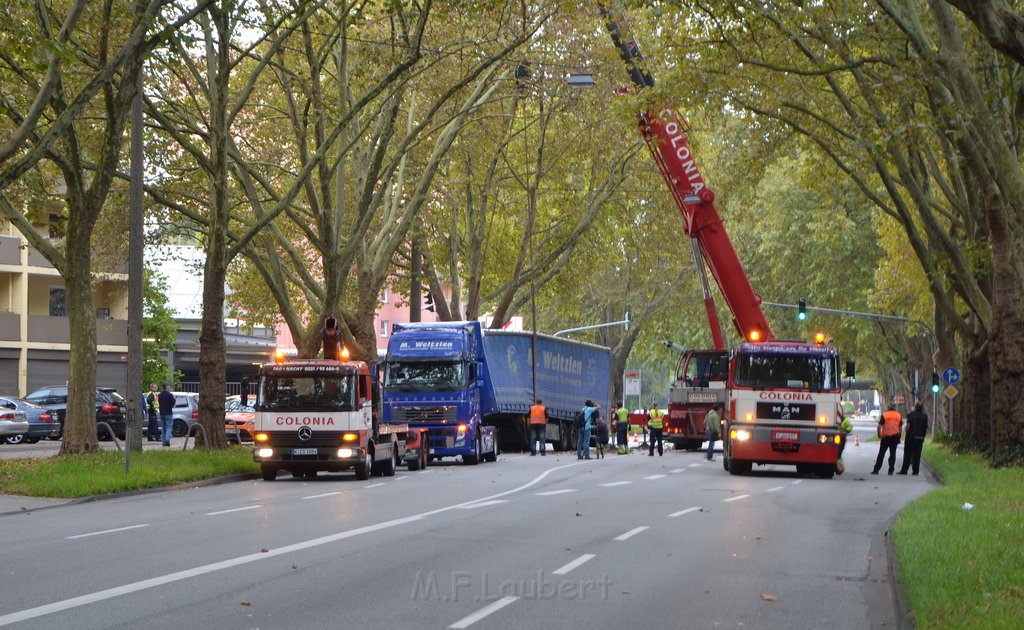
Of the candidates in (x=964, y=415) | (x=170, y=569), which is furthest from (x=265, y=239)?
(x=170, y=569)

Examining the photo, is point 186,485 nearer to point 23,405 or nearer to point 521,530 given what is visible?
point 521,530

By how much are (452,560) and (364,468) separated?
14.4 m

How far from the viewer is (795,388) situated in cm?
2983

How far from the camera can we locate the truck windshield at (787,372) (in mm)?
29844

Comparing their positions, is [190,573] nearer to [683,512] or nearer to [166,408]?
[683,512]

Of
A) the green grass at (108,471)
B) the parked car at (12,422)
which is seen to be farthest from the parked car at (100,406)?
the green grass at (108,471)

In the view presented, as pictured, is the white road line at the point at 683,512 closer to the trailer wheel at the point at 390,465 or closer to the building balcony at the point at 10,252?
the trailer wheel at the point at 390,465

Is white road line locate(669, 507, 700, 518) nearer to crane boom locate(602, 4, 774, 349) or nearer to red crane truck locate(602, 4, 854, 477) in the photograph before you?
red crane truck locate(602, 4, 854, 477)

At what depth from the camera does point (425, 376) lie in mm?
35844

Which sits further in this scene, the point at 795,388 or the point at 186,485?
the point at 795,388

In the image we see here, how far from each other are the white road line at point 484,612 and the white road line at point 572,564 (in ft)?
5.17

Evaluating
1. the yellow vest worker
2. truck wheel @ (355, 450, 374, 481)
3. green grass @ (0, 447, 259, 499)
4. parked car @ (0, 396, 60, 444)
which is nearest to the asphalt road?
green grass @ (0, 447, 259, 499)

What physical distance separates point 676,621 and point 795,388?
20195mm

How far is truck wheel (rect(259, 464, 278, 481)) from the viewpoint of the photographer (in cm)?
2783
